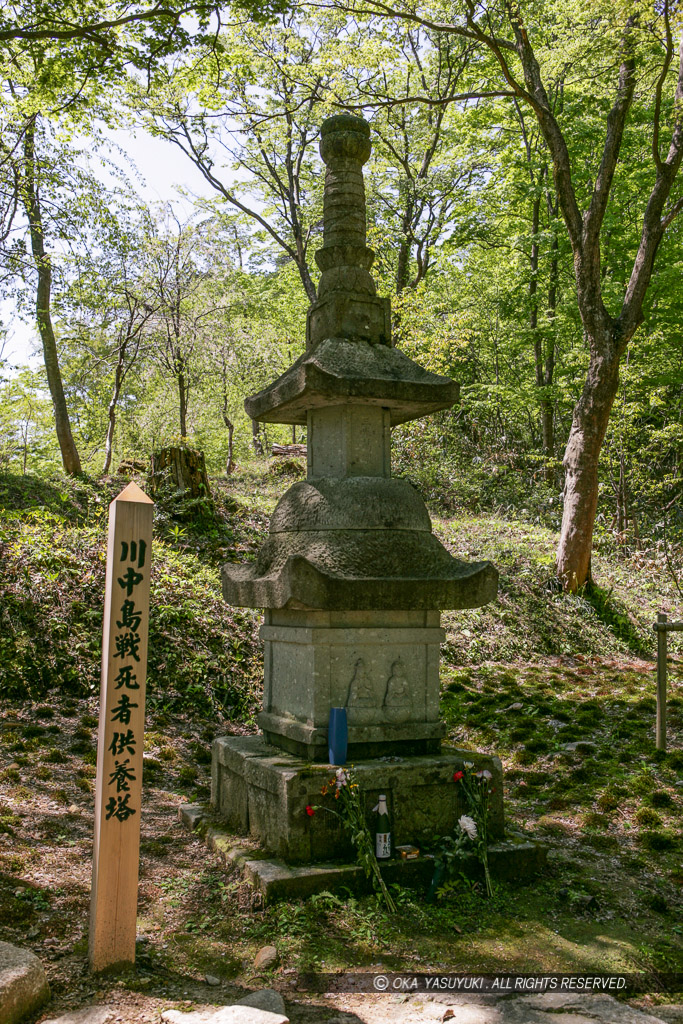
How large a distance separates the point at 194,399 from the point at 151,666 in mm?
12288

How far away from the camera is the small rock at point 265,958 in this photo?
3398mm

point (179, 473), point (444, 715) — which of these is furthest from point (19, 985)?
point (179, 473)

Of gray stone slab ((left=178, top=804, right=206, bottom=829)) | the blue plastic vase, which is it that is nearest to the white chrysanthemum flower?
the blue plastic vase

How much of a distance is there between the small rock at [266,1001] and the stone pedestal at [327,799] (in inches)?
43.9

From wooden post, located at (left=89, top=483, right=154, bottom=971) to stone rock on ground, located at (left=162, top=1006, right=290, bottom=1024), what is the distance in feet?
1.73

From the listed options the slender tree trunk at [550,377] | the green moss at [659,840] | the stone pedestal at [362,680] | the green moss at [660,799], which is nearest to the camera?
the stone pedestal at [362,680]

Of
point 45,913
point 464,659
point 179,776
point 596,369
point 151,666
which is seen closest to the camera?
point 45,913

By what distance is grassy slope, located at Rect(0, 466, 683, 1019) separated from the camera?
146 inches

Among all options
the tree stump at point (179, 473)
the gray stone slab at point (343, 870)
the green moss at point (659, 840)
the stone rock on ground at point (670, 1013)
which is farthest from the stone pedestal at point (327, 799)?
the tree stump at point (179, 473)

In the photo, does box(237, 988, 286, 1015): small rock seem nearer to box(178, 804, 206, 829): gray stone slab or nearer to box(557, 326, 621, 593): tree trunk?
box(178, 804, 206, 829): gray stone slab

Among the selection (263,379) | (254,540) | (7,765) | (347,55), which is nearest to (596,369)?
(254,540)

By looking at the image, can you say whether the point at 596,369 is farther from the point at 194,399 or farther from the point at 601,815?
the point at 194,399

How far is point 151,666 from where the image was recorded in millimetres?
8031

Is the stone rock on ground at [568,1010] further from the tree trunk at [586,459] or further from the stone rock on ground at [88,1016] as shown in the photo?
the tree trunk at [586,459]
